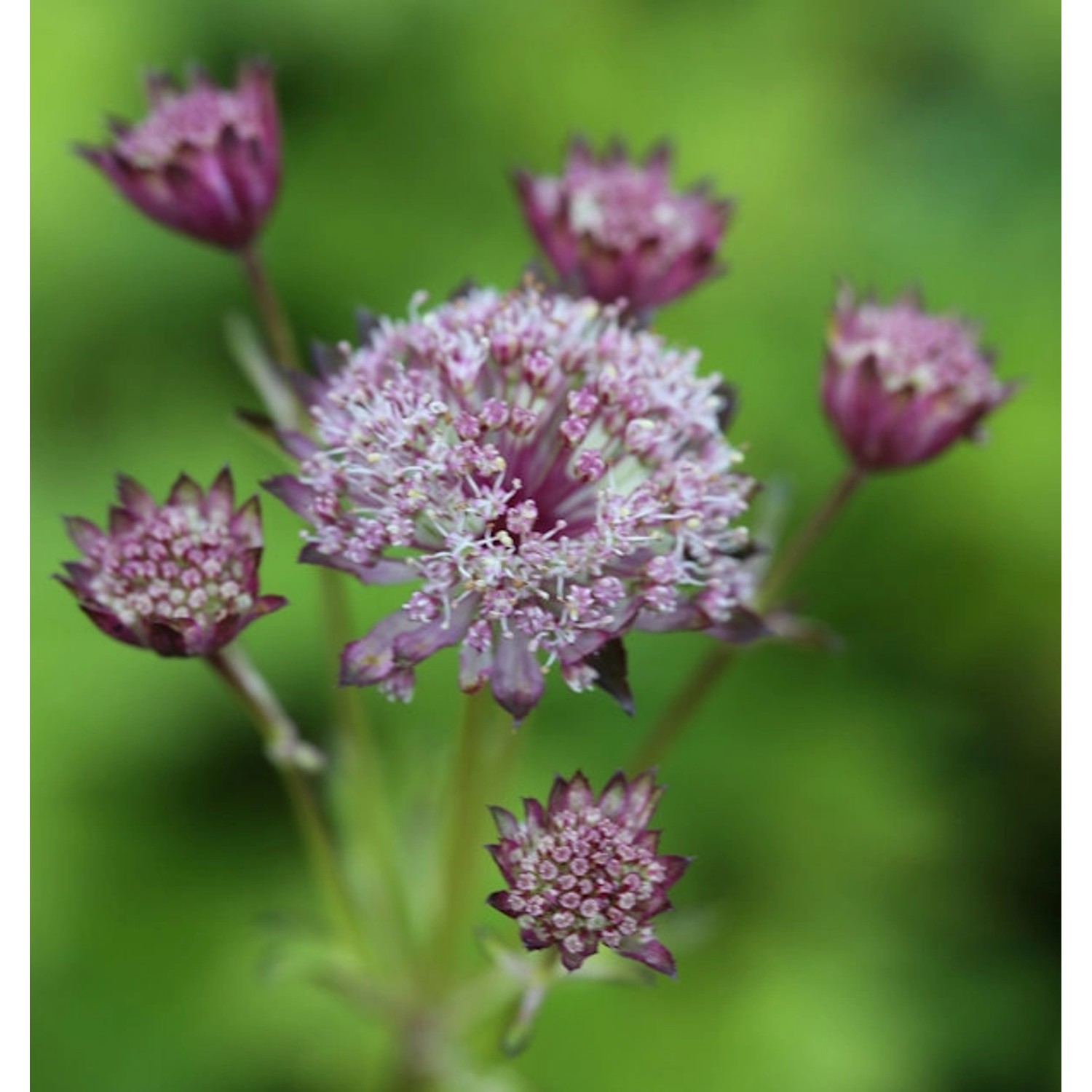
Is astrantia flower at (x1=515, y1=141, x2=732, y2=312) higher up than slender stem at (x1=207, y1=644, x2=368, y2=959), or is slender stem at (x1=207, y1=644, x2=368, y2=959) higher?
astrantia flower at (x1=515, y1=141, x2=732, y2=312)

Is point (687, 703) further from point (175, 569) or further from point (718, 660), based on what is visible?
point (175, 569)

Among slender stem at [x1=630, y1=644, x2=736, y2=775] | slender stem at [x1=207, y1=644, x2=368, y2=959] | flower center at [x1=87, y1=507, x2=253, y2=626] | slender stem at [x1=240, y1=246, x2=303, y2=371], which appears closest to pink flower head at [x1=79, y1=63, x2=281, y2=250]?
slender stem at [x1=240, y1=246, x2=303, y2=371]

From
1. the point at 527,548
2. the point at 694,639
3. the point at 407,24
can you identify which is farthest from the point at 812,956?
the point at 407,24

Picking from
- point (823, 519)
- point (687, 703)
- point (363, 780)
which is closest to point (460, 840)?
point (363, 780)

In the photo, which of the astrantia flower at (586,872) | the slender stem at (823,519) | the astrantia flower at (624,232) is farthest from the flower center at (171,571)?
the slender stem at (823,519)

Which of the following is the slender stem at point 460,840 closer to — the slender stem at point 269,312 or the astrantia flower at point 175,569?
the astrantia flower at point 175,569

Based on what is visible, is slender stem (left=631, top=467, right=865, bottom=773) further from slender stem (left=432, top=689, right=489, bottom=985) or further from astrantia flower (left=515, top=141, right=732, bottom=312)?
astrantia flower (left=515, top=141, right=732, bottom=312)

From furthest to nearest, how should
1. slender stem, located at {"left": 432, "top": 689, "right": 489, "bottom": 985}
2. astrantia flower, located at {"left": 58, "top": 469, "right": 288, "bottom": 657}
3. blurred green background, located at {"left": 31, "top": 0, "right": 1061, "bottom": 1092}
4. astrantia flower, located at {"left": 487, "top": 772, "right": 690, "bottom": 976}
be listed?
1. blurred green background, located at {"left": 31, "top": 0, "right": 1061, "bottom": 1092}
2. slender stem, located at {"left": 432, "top": 689, "right": 489, "bottom": 985}
3. astrantia flower, located at {"left": 58, "top": 469, "right": 288, "bottom": 657}
4. astrantia flower, located at {"left": 487, "top": 772, "right": 690, "bottom": 976}
